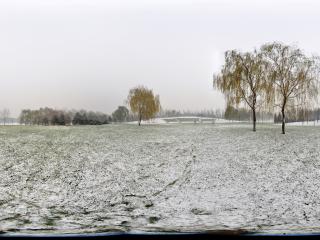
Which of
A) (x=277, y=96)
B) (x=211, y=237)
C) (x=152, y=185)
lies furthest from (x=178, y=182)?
(x=277, y=96)

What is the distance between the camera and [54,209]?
25.0 feet

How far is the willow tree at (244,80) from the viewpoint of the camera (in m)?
25.2

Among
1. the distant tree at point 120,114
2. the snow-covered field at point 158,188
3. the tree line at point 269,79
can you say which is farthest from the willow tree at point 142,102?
the distant tree at point 120,114

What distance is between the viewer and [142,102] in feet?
148

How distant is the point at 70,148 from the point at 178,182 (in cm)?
925

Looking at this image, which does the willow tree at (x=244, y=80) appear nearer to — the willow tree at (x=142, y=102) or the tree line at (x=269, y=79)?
the tree line at (x=269, y=79)

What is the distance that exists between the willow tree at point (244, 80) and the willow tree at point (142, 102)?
1970 centimetres

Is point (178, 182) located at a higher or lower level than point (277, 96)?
lower

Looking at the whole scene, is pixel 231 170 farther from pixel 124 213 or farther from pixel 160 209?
pixel 124 213

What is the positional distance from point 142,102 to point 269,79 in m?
24.5

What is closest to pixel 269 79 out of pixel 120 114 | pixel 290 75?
pixel 290 75

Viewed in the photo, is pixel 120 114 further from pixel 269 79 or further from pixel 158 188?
pixel 158 188

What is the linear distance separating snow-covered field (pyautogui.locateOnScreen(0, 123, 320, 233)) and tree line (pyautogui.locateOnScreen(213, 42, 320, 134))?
9.08 metres

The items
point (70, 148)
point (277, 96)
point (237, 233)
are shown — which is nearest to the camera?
point (237, 233)
